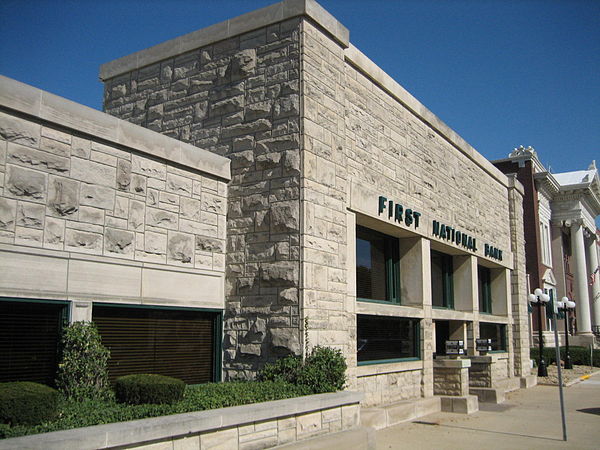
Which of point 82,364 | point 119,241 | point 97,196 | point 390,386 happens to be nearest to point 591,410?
point 390,386

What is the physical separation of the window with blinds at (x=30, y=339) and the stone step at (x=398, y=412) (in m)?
6.09

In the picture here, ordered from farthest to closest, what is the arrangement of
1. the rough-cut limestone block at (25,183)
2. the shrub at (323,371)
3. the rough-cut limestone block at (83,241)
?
the shrub at (323,371) → the rough-cut limestone block at (83,241) → the rough-cut limestone block at (25,183)

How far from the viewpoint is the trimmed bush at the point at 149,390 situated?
799 centimetres

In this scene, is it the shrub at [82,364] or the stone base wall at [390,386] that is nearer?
the shrub at [82,364]

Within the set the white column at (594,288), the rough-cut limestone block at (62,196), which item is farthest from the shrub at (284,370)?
the white column at (594,288)

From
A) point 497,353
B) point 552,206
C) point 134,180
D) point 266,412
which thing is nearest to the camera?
point 266,412

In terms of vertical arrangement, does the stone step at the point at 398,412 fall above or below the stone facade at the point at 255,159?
below

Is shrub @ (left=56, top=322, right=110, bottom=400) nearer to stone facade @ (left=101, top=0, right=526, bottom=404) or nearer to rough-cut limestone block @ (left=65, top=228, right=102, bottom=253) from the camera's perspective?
rough-cut limestone block @ (left=65, top=228, right=102, bottom=253)

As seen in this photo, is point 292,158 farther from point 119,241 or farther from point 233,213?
point 119,241

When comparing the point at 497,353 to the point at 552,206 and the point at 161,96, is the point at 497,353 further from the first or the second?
the point at 552,206

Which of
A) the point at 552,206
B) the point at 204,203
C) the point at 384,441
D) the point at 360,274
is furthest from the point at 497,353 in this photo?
the point at 552,206

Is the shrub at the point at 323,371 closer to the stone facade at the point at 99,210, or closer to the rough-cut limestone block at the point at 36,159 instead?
the stone facade at the point at 99,210

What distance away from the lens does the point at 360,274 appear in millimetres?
14625

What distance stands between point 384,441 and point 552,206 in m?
46.3
